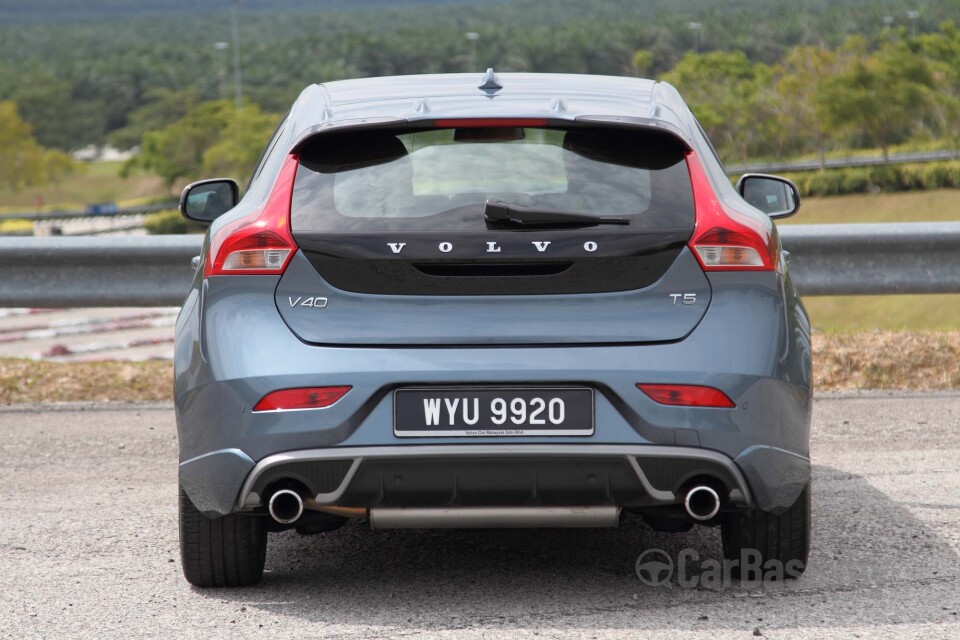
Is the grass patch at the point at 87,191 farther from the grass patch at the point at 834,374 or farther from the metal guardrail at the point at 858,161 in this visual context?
the grass patch at the point at 834,374

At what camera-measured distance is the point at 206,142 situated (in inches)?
5000

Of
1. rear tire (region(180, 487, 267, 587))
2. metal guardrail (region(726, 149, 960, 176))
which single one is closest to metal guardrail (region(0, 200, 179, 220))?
metal guardrail (region(726, 149, 960, 176))

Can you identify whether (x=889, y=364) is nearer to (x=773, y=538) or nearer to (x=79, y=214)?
(x=773, y=538)

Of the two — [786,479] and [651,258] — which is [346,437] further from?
[786,479]

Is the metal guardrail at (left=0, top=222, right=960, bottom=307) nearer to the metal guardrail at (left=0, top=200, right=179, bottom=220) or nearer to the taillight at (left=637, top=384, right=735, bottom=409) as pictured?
the taillight at (left=637, top=384, right=735, bottom=409)

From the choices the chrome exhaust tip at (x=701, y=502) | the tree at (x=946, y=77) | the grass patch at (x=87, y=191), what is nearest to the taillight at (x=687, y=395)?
the chrome exhaust tip at (x=701, y=502)

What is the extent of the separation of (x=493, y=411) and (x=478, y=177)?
0.67 m

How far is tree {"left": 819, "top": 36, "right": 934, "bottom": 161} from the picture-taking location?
91.4 metres

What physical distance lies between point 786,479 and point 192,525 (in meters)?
1.70

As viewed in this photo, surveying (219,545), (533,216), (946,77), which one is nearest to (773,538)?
(533,216)

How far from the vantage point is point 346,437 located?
3.66m

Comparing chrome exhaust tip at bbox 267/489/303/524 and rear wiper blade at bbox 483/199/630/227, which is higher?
rear wiper blade at bbox 483/199/630/227

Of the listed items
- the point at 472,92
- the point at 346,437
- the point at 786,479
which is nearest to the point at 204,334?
the point at 346,437

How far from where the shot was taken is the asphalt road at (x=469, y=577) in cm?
381
